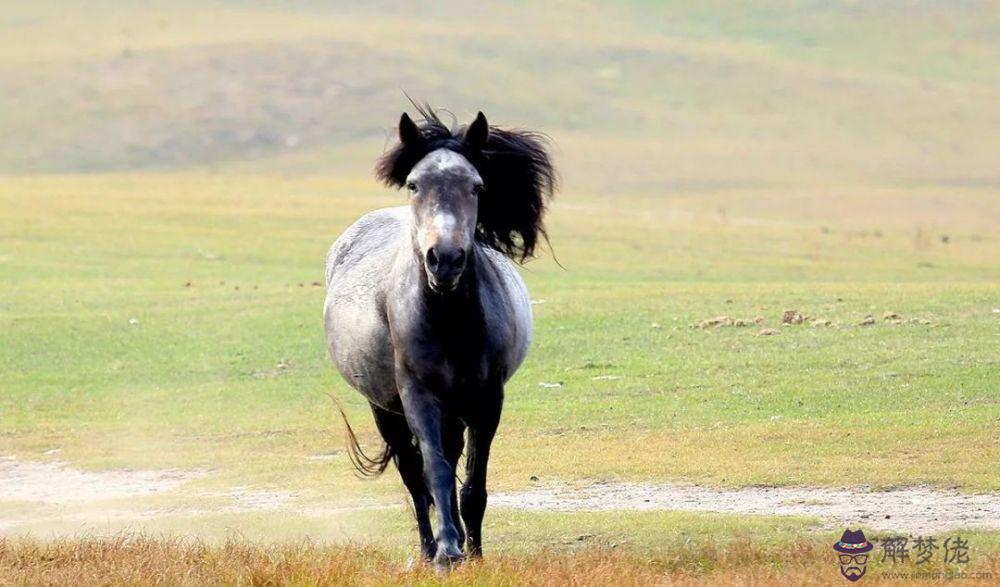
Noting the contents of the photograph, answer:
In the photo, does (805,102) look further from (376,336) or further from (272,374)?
(376,336)

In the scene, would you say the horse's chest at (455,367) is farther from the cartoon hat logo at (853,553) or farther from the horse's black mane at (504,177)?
the cartoon hat logo at (853,553)

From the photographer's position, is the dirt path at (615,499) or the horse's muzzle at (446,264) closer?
the horse's muzzle at (446,264)

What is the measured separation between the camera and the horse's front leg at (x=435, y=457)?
8.64 metres

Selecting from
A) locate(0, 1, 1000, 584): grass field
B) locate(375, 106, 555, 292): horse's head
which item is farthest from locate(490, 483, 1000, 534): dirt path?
locate(375, 106, 555, 292): horse's head

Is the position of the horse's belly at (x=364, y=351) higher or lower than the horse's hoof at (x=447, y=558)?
higher

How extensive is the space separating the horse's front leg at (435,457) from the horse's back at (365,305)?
0.68 metres

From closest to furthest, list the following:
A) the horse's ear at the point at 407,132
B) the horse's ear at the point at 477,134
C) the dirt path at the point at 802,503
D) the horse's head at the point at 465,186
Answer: the horse's head at the point at 465,186, the horse's ear at the point at 407,132, the horse's ear at the point at 477,134, the dirt path at the point at 802,503

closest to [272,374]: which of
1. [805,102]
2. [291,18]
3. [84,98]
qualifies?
[84,98]

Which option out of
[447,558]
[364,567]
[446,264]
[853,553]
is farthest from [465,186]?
[853,553]

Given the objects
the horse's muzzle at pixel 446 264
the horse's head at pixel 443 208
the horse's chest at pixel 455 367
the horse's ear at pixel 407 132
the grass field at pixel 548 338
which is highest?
the horse's ear at pixel 407 132

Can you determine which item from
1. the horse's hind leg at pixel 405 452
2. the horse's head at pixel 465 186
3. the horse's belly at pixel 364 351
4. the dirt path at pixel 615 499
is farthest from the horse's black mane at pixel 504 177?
the dirt path at pixel 615 499

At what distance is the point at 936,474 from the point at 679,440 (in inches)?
121

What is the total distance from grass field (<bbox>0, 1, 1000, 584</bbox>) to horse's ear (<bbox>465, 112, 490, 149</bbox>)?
2.50m

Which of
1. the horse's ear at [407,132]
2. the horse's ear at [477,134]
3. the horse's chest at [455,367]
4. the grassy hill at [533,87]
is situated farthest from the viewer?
the grassy hill at [533,87]
